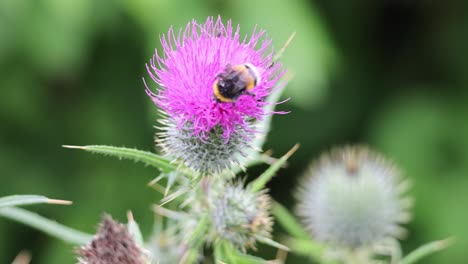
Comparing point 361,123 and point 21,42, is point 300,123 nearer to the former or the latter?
point 361,123

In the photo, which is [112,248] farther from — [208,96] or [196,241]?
[208,96]

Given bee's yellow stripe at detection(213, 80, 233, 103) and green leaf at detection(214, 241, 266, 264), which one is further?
bee's yellow stripe at detection(213, 80, 233, 103)

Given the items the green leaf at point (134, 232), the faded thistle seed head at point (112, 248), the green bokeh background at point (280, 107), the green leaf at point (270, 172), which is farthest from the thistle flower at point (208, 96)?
the green bokeh background at point (280, 107)

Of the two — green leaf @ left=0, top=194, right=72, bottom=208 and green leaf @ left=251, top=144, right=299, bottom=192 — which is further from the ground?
green leaf @ left=251, top=144, right=299, bottom=192

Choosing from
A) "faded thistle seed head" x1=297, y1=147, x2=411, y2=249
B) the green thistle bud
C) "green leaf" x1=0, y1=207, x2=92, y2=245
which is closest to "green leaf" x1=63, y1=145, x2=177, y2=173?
the green thistle bud

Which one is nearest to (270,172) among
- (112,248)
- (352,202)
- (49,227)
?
(112,248)

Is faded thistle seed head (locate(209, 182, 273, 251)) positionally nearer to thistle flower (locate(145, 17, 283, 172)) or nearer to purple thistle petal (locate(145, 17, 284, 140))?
thistle flower (locate(145, 17, 283, 172))
